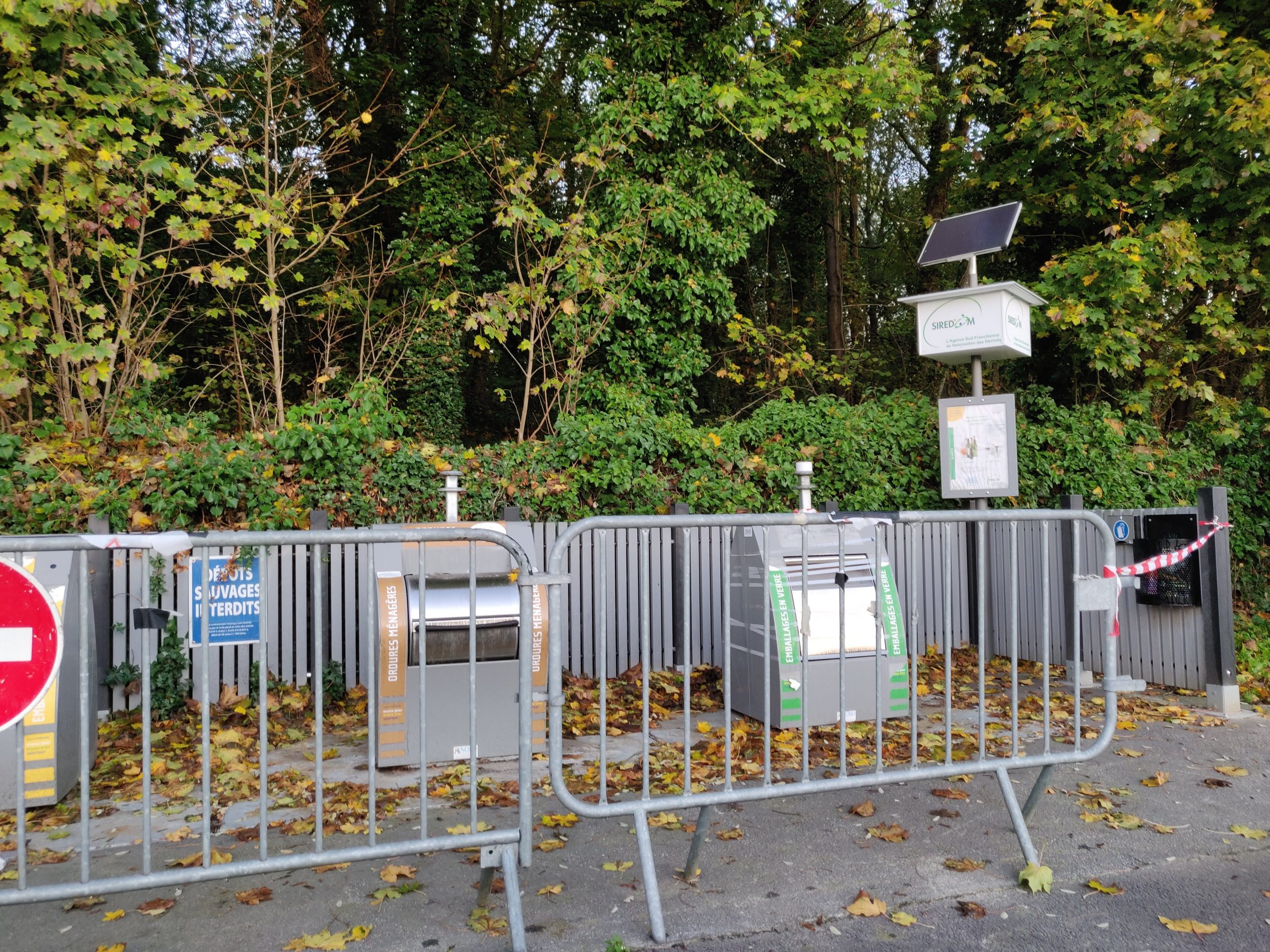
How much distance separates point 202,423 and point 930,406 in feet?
26.5

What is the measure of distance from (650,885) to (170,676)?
15.6 ft

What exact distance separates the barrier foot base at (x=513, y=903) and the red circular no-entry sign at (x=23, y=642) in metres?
1.66

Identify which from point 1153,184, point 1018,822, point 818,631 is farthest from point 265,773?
point 1153,184

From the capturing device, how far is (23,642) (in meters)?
2.75

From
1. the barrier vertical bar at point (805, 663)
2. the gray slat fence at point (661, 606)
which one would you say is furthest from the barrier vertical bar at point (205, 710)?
the gray slat fence at point (661, 606)

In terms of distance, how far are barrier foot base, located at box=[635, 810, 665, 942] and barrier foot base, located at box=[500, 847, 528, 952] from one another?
1.52 ft

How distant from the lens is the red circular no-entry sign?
2.71m

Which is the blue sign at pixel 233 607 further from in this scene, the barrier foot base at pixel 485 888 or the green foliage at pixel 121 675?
the barrier foot base at pixel 485 888

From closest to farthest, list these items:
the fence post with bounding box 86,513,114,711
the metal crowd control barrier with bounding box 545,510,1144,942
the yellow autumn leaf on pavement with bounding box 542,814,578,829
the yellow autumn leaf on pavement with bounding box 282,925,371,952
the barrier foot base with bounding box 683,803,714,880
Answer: the yellow autumn leaf on pavement with bounding box 282,925,371,952 < the metal crowd control barrier with bounding box 545,510,1144,942 < the barrier foot base with bounding box 683,803,714,880 < the yellow autumn leaf on pavement with bounding box 542,814,578,829 < the fence post with bounding box 86,513,114,711

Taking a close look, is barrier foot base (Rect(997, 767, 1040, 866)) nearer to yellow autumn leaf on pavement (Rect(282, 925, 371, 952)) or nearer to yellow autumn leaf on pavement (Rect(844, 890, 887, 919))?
yellow autumn leaf on pavement (Rect(844, 890, 887, 919))

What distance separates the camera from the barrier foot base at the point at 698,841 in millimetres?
3404

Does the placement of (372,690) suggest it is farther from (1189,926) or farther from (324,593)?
(324,593)

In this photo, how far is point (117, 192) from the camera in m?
7.28

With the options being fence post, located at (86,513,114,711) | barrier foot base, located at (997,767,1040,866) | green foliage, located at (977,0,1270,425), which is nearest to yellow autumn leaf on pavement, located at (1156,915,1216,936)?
barrier foot base, located at (997,767,1040,866)
